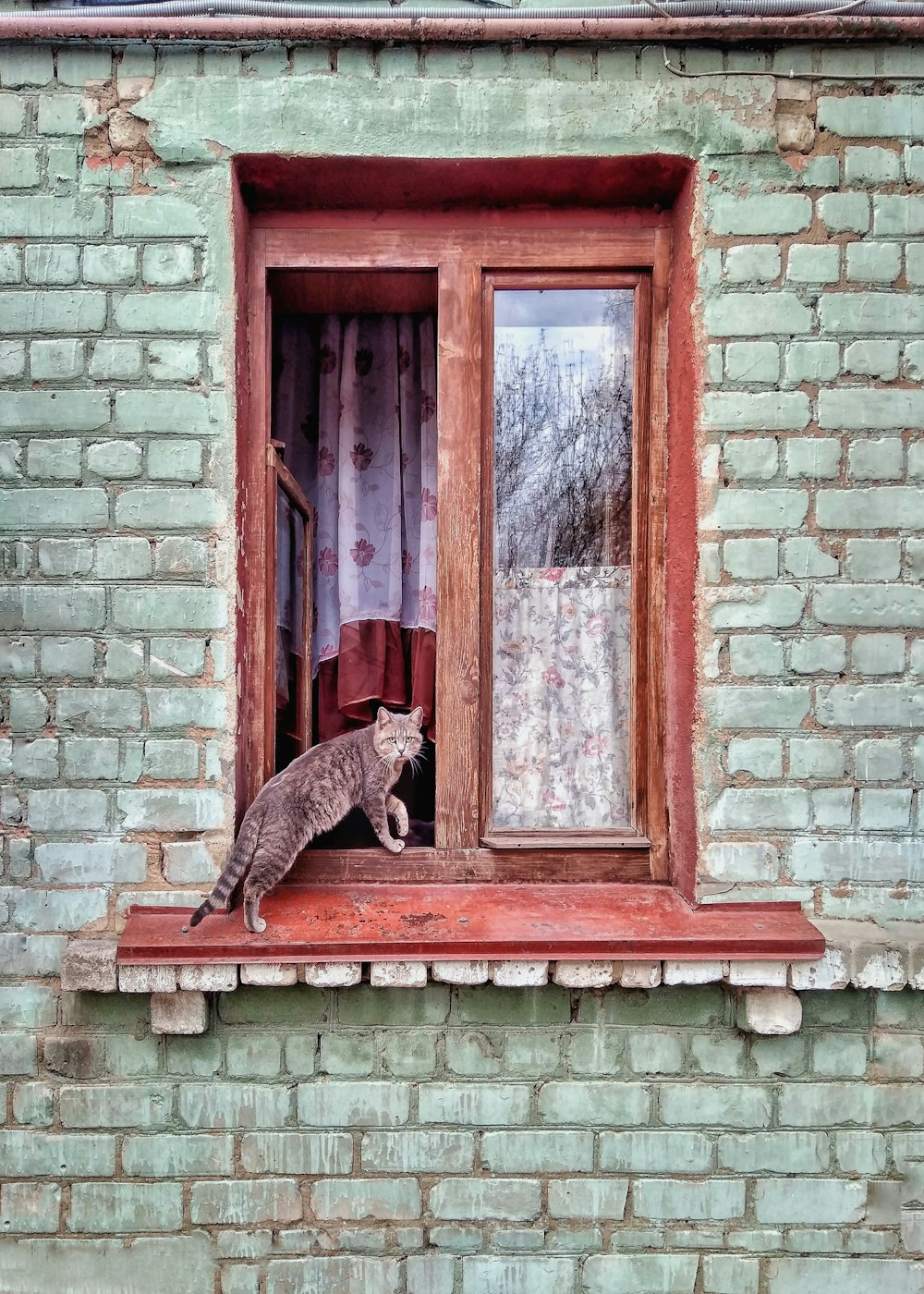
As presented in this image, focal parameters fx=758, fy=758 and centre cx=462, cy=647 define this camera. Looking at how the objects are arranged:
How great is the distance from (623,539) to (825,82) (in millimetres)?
1255

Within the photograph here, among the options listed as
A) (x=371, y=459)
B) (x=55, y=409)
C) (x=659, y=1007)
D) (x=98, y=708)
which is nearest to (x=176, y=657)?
(x=98, y=708)

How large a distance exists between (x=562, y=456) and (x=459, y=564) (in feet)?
1.56

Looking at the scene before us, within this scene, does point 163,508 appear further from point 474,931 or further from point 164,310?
point 474,931

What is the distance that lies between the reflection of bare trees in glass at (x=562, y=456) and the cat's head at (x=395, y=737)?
562 mm

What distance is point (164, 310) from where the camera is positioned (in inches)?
76.6

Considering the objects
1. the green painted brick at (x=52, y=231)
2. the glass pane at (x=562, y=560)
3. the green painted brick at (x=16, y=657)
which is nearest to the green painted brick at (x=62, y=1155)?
the green painted brick at (x=16, y=657)

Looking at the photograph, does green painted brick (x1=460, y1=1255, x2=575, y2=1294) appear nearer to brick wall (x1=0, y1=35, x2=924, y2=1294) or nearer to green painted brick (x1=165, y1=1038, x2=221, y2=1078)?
brick wall (x1=0, y1=35, x2=924, y2=1294)

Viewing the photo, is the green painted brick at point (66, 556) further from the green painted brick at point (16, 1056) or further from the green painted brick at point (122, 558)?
the green painted brick at point (16, 1056)

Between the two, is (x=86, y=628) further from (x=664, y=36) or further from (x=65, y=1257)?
(x=664, y=36)

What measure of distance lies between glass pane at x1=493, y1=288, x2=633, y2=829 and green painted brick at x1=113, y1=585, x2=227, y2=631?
0.80 meters

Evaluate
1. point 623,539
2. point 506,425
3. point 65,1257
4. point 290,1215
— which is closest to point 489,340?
point 506,425

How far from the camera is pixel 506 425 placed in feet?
7.39

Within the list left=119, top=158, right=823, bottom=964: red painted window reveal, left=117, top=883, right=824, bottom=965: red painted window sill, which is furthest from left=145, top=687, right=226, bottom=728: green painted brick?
left=117, top=883, right=824, bottom=965: red painted window sill

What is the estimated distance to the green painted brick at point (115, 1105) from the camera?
6.31 feet
